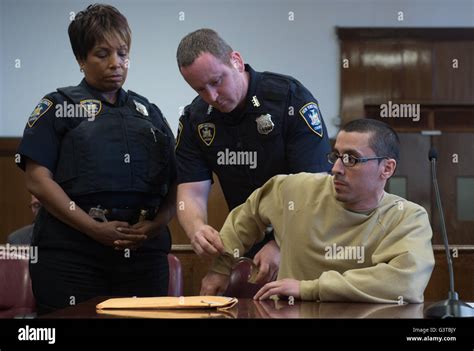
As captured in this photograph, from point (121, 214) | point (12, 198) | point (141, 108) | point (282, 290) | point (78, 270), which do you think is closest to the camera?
point (282, 290)

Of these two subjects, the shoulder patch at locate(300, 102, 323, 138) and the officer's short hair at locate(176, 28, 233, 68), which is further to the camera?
the shoulder patch at locate(300, 102, 323, 138)

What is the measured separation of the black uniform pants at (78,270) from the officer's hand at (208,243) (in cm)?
27

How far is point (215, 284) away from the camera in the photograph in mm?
2336

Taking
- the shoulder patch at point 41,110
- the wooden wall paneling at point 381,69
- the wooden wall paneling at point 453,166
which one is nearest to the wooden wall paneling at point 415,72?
the wooden wall paneling at point 381,69

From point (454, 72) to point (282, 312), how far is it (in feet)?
21.5

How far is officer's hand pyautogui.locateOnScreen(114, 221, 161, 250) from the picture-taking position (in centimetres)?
247

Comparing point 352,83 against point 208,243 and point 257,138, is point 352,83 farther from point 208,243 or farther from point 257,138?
point 208,243

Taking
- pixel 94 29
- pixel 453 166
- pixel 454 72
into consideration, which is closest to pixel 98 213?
pixel 94 29

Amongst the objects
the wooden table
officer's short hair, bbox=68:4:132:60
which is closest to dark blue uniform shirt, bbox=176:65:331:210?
officer's short hair, bbox=68:4:132:60

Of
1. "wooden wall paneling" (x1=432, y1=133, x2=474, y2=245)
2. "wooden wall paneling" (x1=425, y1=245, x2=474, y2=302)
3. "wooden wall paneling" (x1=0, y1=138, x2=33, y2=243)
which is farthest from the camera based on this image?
"wooden wall paneling" (x1=432, y1=133, x2=474, y2=245)

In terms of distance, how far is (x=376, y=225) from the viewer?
7.39 ft

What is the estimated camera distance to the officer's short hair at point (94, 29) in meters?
2.51

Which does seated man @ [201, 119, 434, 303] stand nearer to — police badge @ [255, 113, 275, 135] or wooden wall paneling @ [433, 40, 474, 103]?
police badge @ [255, 113, 275, 135]

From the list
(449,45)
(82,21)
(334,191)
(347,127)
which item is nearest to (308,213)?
(334,191)
